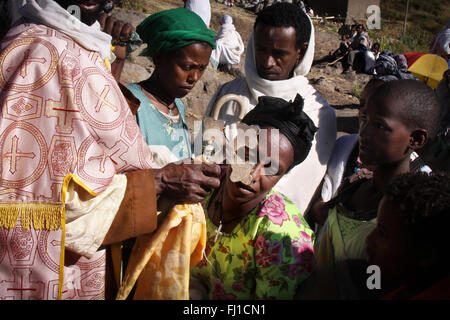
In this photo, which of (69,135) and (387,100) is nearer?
(69,135)

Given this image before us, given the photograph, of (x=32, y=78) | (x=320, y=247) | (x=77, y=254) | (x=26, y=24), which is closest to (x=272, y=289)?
(x=320, y=247)

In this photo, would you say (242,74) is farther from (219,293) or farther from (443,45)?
(219,293)

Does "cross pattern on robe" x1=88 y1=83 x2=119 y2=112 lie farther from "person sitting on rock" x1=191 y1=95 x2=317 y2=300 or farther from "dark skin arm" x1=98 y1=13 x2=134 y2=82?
"dark skin arm" x1=98 y1=13 x2=134 y2=82

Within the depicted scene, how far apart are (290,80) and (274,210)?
119 centimetres

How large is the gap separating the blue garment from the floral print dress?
66 cm

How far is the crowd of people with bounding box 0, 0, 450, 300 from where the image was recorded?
154cm

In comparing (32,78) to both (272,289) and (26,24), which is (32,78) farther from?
(272,289)

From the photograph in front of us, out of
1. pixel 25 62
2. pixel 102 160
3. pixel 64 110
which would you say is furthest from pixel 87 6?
pixel 102 160

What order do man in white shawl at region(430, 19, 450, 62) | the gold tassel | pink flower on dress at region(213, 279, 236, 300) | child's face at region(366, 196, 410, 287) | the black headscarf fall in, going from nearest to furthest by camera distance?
child's face at region(366, 196, 410, 287)
the gold tassel
pink flower on dress at region(213, 279, 236, 300)
the black headscarf
man in white shawl at region(430, 19, 450, 62)

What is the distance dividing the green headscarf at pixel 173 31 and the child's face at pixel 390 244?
57.4 inches

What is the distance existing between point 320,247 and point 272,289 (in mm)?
411

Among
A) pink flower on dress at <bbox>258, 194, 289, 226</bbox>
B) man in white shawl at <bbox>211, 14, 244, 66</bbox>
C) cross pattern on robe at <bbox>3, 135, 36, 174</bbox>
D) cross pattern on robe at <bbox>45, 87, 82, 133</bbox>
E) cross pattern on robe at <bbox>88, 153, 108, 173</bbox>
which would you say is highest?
cross pattern on robe at <bbox>45, 87, 82, 133</bbox>

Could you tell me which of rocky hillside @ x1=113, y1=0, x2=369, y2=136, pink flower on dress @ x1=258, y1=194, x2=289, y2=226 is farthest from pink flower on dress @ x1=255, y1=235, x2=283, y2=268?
rocky hillside @ x1=113, y1=0, x2=369, y2=136
